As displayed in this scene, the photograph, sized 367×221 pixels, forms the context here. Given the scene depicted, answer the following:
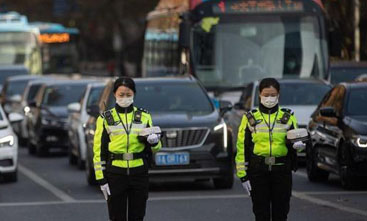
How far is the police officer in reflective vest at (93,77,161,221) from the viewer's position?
10789mm

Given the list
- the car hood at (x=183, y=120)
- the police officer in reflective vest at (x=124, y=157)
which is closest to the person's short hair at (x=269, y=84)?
the police officer in reflective vest at (x=124, y=157)

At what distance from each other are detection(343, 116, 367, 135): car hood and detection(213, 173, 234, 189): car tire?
1.76m

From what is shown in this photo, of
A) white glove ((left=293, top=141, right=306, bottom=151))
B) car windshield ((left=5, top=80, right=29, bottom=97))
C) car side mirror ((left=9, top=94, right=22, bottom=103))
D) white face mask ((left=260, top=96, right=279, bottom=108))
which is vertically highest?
white face mask ((left=260, top=96, right=279, bottom=108))

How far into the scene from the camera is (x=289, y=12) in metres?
28.0

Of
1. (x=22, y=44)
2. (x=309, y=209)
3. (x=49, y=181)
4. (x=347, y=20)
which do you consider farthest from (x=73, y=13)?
(x=309, y=209)

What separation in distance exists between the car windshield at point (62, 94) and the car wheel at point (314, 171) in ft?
34.3

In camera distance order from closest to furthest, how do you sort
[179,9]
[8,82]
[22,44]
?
1. [179,9]
2. [8,82]
3. [22,44]

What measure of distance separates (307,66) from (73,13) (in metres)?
53.5

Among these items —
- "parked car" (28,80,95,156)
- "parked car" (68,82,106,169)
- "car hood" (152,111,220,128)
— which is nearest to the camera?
"car hood" (152,111,220,128)

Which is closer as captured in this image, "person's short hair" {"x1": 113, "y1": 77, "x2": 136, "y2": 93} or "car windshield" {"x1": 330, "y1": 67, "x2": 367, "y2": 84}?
"person's short hair" {"x1": 113, "y1": 77, "x2": 136, "y2": 93}

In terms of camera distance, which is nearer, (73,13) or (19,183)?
(19,183)

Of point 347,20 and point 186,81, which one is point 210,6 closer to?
point 186,81

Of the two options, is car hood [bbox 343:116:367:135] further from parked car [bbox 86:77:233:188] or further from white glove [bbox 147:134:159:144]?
white glove [bbox 147:134:159:144]

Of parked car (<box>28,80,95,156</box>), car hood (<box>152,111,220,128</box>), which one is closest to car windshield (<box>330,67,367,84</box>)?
parked car (<box>28,80,95,156</box>)
